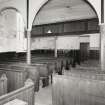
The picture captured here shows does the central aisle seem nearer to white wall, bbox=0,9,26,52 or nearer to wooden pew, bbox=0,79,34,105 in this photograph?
wooden pew, bbox=0,79,34,105

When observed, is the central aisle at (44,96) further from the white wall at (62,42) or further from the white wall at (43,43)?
the white wall at (43,43)

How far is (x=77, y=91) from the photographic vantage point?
306 centimetres

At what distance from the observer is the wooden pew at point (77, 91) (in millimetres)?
2826

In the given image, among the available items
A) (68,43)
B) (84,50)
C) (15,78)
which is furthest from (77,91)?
(68,43)

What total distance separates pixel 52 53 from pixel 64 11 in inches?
242

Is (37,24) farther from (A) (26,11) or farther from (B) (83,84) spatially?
(B) (83,84)

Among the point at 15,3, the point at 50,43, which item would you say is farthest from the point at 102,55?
the point at 50,43

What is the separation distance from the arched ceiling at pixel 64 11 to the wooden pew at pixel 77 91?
334cm

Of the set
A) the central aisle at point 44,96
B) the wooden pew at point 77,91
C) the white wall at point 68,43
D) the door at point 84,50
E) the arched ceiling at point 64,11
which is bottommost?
the central aisle at point 44,96

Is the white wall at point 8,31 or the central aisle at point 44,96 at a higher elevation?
the white wall at point 8,31

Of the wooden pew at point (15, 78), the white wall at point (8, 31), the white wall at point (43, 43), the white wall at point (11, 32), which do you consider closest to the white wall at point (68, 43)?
the white wall at point (43, 43)

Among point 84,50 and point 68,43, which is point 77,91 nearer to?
point 84,50

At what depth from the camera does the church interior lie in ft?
9.64

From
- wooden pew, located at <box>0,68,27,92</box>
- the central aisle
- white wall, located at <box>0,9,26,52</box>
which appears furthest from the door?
wooden pew, located at <box>0,68,27,92</box>
